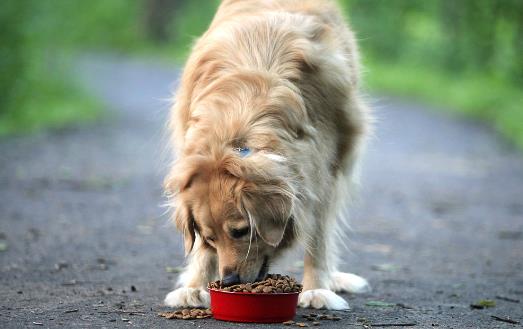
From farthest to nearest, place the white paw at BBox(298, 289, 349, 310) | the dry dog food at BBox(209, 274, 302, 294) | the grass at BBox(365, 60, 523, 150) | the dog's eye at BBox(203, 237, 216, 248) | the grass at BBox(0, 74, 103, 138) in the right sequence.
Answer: the grass at BBox(365, 60, 523, 150) → the grass at BBox(0, 74, 103, 138) → the white paw at BBox(298, 289, 349, 310) → the dog's eye at BBox(203, 237, 216, 248) → the dry dog food at BBox(209, 274, 302, 294)

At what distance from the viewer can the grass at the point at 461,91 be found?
17.3 meters

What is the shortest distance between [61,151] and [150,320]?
8.34m

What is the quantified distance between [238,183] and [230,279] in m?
0.49

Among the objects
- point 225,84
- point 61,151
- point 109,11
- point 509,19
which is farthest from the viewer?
point 109,11

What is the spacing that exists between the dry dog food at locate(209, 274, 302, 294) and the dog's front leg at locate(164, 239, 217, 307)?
0.45 meters

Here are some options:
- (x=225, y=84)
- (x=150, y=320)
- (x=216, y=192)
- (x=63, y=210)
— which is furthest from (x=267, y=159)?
(x=63, y=210)

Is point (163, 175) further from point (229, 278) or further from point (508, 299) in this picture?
point (229, 278)

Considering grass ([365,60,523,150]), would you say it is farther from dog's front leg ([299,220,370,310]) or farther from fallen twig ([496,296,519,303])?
fallen twig ([496,296,519,303])

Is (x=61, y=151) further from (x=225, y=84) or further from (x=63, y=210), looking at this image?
(x=225, y=84)

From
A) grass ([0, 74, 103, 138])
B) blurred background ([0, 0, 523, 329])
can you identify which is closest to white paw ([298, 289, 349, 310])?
blurred background ([0, 0, 523, 329])

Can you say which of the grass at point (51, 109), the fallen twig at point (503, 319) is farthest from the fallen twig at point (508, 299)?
the grass at point (51, 109)

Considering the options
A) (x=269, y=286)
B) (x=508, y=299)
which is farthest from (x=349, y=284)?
Answer: (x=269, y=286)

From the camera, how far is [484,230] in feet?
28.9

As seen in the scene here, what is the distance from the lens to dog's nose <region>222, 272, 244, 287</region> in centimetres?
473
